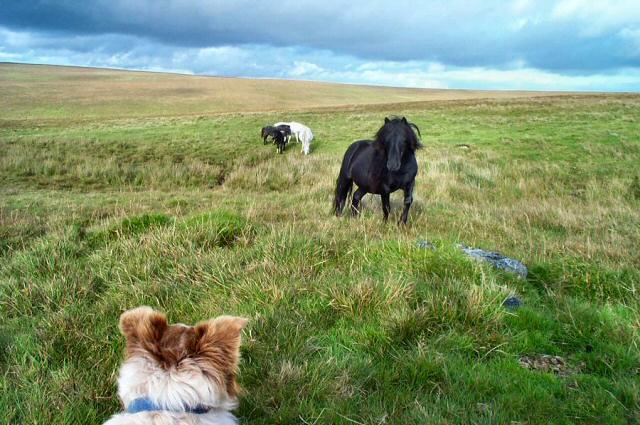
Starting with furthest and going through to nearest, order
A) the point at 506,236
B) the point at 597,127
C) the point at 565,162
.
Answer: the point at 597,127
the point at 565,162
the point at 506,236

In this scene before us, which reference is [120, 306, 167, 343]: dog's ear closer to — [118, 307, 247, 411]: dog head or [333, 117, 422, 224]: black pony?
[118, 307, 247, 411]: dog head

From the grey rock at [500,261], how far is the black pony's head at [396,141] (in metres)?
2.93

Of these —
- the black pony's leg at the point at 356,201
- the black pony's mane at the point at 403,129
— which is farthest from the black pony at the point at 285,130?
the black pony's mane at the point at 403,129

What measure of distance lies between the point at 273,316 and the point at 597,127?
90.1 ft

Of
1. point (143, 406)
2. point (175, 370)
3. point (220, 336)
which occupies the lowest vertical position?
point (143, 406)

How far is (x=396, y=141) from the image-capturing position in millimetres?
8711

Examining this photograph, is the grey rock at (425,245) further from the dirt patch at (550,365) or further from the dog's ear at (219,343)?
the dog's ear at (219,343)

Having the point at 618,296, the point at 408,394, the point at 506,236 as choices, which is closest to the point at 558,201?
the point at 506,236

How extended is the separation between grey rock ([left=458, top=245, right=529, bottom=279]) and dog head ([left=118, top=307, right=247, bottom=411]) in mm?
4272

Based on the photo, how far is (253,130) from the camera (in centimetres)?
3056

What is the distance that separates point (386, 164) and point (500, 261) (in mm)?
3619

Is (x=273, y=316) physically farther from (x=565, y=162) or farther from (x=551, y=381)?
(x=565, y=162)

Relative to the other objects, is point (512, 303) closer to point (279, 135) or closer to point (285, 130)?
point (279, 135)

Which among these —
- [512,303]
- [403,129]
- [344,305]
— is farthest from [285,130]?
[344,305]
